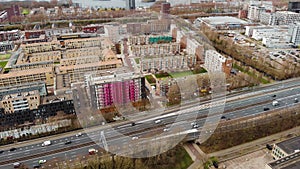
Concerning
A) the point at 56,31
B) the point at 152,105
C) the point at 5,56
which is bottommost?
the point at 152,105

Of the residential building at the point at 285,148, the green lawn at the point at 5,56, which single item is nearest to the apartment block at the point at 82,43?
the green lawn at the point at 5,56

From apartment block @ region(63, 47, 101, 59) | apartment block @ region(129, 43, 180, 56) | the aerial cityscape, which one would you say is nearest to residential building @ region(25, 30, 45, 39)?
the aerial cityscape

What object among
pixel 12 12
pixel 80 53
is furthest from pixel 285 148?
pixel 12 12

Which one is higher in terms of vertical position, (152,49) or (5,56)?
(152,49)

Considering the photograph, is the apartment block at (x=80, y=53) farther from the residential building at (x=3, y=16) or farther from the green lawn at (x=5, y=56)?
the residential building at (x=3, y=16)

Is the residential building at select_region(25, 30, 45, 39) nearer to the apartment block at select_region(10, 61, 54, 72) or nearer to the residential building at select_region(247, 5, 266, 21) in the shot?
the apartment block at select_region(10, 61, 54, 72)

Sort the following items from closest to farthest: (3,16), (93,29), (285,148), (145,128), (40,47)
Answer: (285,148) < (145,128) < (40,47) < (93,29) < (3,16)

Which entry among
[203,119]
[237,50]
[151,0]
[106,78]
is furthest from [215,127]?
[151,0]

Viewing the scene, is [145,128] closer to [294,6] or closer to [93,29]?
A: [93,29]
